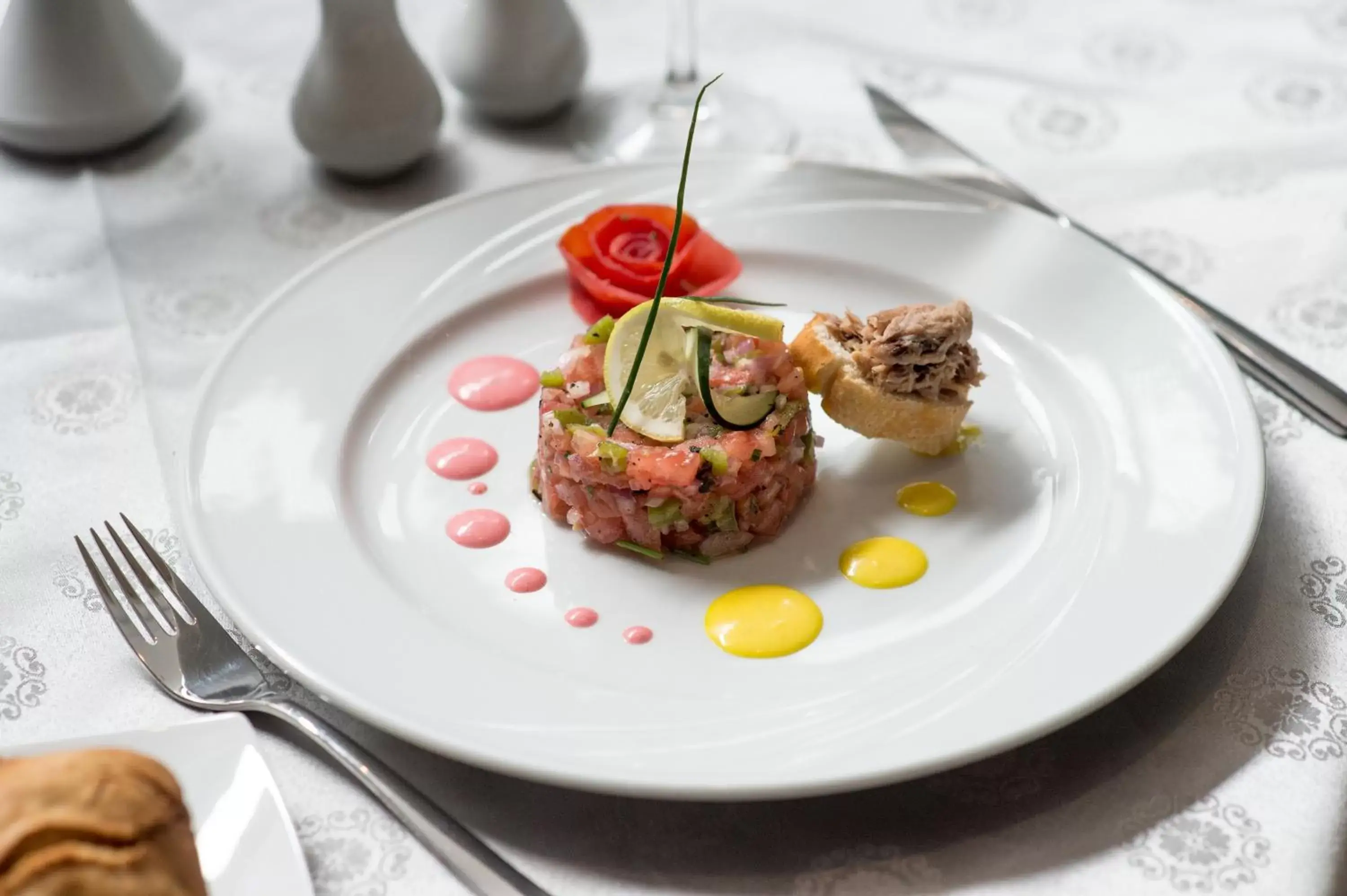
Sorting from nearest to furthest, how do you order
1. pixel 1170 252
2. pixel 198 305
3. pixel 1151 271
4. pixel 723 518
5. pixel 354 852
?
pixel 354 852
pixel 723 518
pixel 1151 271
pixel 198 305
pixel 1170 252

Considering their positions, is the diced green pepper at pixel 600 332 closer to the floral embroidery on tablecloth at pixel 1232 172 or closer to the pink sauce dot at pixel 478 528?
the pink sauce dot at pixel 478 528

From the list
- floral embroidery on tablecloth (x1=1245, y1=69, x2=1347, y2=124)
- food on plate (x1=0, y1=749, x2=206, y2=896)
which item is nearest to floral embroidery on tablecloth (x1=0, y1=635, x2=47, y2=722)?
food on plate (x1=0, y1=749, x2=206, y2=896)

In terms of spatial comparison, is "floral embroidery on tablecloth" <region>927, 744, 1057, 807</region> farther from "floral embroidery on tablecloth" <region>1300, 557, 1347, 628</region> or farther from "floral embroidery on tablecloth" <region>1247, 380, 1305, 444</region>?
"floral embroidery on tablecloth" <region>1247, 380, 1305, 444</region>

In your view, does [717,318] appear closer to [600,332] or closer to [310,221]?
[600,332]

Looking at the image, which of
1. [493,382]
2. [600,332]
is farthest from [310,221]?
[600,332]

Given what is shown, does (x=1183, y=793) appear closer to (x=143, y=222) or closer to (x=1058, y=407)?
(x=1058, y=407)

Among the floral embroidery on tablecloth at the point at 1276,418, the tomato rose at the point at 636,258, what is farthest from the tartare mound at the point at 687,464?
the floral embroidery on tablecloth at the point at 1276,418
